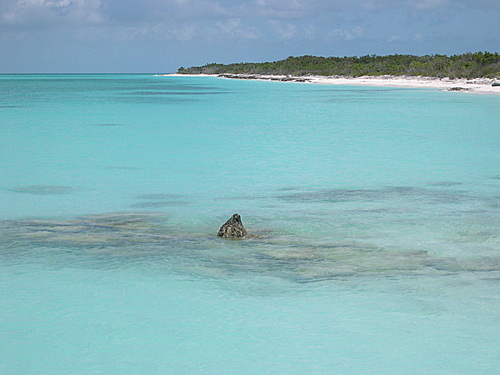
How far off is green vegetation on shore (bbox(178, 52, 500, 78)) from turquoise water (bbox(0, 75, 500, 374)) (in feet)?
153

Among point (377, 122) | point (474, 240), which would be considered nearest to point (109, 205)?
point (474, 240)

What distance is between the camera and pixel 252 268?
602 cm

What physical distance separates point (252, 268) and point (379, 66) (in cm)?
9111

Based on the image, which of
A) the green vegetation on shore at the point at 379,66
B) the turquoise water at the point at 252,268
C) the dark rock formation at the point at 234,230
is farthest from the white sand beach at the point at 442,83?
the dark rock formation at the point at 234,230

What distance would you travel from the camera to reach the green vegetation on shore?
61656 mm

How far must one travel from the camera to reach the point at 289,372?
4.21 meters

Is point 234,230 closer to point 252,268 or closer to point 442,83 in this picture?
point 252,268

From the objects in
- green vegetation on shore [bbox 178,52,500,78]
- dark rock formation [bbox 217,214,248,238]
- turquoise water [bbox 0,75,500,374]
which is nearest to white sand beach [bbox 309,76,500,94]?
green vegetation on shore [bbox 178,52,500,78]

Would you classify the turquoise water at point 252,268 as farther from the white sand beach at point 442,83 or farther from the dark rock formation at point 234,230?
the white sand beach at point 442,83

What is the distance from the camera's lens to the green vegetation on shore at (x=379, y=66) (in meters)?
61.7

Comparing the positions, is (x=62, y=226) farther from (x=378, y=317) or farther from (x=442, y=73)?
(x=442, y=73)

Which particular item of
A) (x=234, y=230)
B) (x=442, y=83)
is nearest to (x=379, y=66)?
(x=442, y=83)

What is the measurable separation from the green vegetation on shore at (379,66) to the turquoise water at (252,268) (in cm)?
4661

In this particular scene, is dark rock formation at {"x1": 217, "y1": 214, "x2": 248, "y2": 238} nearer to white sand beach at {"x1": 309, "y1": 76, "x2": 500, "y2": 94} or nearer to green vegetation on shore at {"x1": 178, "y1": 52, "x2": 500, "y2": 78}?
white sand beach at {"x1": 309, "y1": 76, "x2": 500, "y2": 94}
